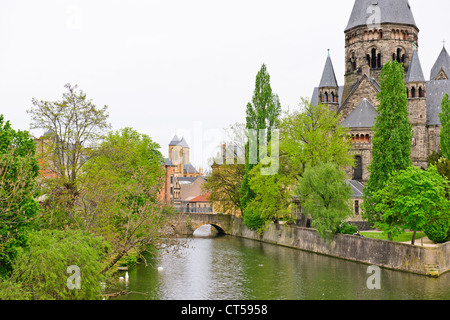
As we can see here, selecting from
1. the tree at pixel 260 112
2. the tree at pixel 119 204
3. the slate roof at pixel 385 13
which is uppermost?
the slate roof at pixel 385 13

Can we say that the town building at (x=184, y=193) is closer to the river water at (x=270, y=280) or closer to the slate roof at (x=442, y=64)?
the slate roof at (x=442, y=64)

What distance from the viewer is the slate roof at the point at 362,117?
65562 millimetres

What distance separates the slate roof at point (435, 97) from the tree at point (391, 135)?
26.2 metres

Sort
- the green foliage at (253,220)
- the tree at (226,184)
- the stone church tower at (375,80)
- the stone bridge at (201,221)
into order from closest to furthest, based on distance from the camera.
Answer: the green foliage at (253,220) → the tree at (226,184) → the stone church tower at (375,80) → the stone bridge at (201,221)

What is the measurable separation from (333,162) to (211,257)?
14.4m

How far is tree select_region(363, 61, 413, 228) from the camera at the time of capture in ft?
141

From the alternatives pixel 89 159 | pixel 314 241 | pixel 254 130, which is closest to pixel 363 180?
pixel 254 130

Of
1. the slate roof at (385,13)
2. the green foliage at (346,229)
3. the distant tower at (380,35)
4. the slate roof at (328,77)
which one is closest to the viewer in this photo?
the green foliage at (346,229)

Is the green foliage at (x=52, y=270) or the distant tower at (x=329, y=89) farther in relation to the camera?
the distant tower at (x=329, y=89)

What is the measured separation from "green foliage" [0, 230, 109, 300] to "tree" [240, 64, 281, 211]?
118 ft

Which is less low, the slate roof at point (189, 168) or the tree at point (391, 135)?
the slate roof at point (189, 168)

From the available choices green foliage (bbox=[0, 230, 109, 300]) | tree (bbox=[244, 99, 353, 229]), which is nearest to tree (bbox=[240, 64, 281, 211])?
tree (bbox=[244, 99, 353, 229])

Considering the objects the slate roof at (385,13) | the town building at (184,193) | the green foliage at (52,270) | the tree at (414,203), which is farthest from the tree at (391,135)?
the town building at (184,193)
